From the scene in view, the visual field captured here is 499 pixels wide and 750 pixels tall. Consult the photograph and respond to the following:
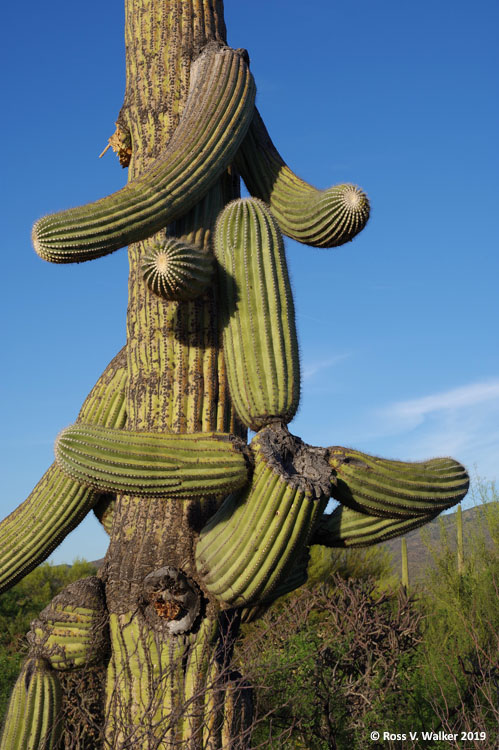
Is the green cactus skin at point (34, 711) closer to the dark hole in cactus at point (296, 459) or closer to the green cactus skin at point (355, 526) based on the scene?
the green cactus skin at point (355, 526)

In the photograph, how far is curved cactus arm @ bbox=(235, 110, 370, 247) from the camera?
4336mm

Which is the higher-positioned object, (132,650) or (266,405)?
(266,405)

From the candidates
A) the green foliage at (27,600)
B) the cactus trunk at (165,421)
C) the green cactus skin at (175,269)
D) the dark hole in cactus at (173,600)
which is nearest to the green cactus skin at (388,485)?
the cactus trunk at (165,421)

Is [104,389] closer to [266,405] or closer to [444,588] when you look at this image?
[266,405]

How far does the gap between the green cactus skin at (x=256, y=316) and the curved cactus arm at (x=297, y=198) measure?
469 millimetres

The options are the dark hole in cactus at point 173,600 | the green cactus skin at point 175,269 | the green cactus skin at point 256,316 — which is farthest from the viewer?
the dark hole in cactus at point 173,600

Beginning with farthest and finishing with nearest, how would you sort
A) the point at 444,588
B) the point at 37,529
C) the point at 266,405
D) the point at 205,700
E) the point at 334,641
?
the point at 444,588
the point at 334,641
the point at 37,529
the point at 205,700
the point at 266,405

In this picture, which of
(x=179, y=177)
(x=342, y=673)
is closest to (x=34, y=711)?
(x=179, y=177)

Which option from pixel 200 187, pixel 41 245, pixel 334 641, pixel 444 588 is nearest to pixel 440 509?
pixel 200 187

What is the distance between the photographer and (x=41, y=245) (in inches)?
147

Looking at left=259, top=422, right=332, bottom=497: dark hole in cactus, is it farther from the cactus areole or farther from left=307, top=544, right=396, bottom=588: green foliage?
left=307, top=544, right=396, bottom=588: green foliage

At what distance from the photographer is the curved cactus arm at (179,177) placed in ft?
12.3

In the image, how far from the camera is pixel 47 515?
4719 mm

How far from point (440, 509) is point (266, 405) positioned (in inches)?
45.8
